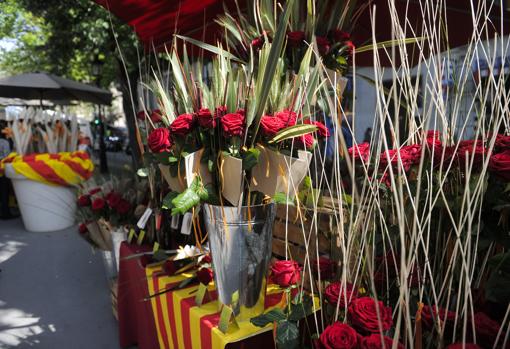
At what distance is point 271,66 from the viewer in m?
0.85

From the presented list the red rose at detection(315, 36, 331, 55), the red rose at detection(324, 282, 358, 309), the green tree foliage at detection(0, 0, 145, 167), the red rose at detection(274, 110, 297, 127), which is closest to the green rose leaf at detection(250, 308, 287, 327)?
the red rose at detection(324, 282, 358, 309)

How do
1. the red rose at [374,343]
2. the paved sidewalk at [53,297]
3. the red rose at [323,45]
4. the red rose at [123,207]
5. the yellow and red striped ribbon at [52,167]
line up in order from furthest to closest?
1. the yellow and red striped ribbon at [52,167]
2. the paved sidewalk at [53,297]
3. the red rose at [123,207]
4. the red rose at [323,45]
5. the red rose at [374,343]

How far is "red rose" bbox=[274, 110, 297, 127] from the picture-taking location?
106 cm

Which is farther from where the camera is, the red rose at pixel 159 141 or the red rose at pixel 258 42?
the red rose at pixel 258 42

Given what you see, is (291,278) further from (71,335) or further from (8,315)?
(8,315)

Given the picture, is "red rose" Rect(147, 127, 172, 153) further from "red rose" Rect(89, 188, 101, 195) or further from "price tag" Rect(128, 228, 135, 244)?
"red rose" Rect(89, 188, 101, 195)

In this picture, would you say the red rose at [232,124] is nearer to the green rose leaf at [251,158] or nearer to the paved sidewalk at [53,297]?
the green rose leaf at [251,158]

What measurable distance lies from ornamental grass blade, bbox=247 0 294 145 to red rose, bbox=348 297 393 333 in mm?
510

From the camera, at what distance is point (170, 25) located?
7.61 ft

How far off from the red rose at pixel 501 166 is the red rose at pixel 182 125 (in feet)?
2.50

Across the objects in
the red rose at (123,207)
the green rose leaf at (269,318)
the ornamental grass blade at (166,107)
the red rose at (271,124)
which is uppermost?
the ornamental grass blade at (166,107)

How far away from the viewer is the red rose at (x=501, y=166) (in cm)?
85

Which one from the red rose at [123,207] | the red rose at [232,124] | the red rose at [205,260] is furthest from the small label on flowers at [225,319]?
the red rose at [123,207]

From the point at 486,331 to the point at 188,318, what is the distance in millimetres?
900
